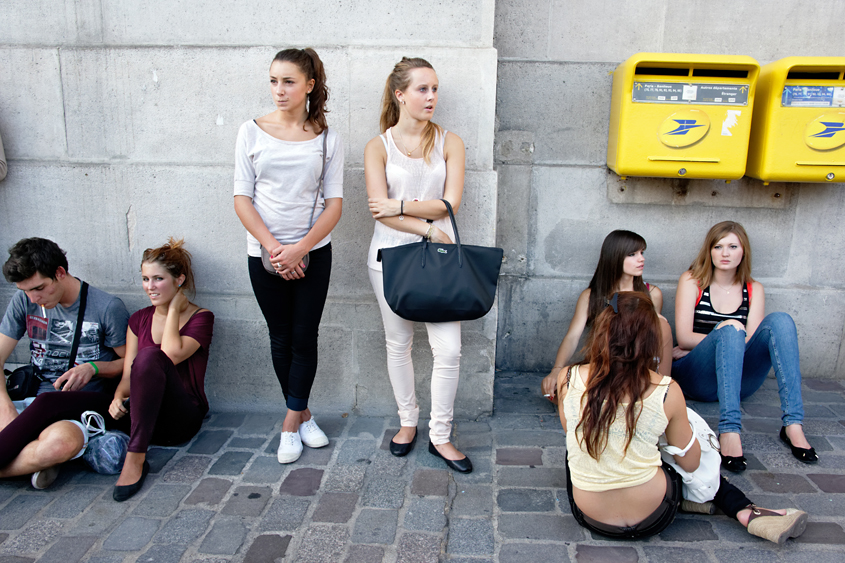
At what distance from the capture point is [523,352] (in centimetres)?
437

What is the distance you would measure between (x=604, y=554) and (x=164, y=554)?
1785 mm

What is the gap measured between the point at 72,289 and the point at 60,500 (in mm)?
1121

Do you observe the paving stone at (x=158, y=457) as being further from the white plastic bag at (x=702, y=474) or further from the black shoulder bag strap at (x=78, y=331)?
the white plastic bag at (x=702, y=474)

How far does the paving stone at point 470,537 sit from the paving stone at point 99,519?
1505 mm

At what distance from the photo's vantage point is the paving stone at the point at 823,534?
8.15 feet

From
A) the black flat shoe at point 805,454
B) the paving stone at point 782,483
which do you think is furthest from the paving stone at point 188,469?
the black flat shoe at point 805,454

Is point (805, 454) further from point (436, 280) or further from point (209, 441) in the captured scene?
point (209, 441)

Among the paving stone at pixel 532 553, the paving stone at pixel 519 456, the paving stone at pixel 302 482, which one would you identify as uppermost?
the paving stone at pixel 519 456

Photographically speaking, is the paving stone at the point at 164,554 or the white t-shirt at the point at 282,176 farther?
the white t-shirt at the point at 282,176

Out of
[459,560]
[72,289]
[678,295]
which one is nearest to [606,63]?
[678,295]

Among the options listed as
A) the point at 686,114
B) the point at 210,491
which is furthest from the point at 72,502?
the point at 686,114

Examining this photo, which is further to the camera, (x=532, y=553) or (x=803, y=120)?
(x=803, y=120)

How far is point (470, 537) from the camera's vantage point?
8.36ft

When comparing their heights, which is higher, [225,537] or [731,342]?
[731,342]
